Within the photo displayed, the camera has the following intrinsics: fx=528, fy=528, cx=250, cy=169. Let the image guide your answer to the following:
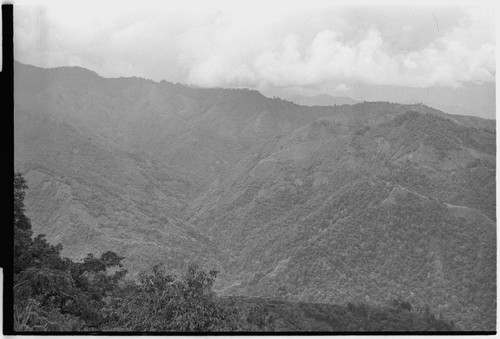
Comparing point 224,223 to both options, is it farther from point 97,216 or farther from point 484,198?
point 484,198

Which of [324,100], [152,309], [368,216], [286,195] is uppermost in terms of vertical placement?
[324,100]

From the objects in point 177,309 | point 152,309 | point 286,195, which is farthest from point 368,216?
point 152,309

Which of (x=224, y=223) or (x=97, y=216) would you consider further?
(x=224, y=223)

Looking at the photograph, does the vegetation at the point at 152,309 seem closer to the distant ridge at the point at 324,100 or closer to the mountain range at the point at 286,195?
the mountain range at the point at 286,195

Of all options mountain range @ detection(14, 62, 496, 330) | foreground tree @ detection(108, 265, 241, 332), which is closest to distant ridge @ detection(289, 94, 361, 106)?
mountain range @ detection(14, 62, 496, 330)

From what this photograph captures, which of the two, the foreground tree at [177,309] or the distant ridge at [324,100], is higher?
the distant ridge at [324,100]

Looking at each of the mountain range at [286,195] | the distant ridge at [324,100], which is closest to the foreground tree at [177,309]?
the mountain range at [286,195]

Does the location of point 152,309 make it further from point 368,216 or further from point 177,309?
point 368,216

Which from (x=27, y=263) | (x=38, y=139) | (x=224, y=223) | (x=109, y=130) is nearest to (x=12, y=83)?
(x=27, y=263)
